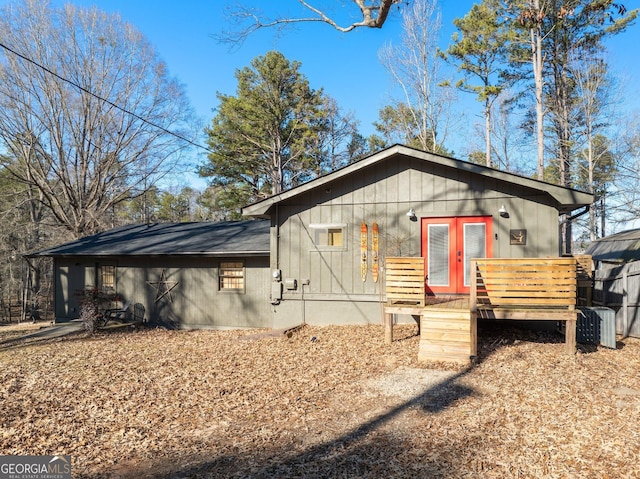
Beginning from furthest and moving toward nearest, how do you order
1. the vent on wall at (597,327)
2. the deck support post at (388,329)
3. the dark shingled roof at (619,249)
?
1. the dark shingled roof at (619,249)
2. the deck support post at (388,329)
3. the vent on wall at (597,327)

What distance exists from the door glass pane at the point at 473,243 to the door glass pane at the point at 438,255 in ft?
1.39

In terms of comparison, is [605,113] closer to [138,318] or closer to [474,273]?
[474,273]

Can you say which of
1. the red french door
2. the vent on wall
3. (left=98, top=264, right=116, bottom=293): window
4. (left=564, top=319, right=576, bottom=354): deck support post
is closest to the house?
the red french door

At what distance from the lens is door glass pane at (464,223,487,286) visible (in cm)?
912

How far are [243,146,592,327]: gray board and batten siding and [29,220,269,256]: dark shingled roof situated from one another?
5.52 ft

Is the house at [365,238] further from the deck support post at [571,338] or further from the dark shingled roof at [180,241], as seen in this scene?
the deck support post at [571,338]

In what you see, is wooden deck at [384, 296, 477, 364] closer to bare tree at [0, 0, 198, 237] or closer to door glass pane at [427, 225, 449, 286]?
door glass pane at [427, 225, 449, 286]

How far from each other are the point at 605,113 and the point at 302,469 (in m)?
23.8

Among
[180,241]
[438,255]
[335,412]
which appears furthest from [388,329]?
[180,241]

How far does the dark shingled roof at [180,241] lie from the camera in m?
12.0

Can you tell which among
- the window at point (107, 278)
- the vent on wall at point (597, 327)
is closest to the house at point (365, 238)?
the vent on wall at point (597, 327)

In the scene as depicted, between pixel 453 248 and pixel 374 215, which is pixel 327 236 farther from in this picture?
pixel 453 248

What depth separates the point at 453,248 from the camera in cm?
932

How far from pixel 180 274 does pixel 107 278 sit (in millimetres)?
3135
